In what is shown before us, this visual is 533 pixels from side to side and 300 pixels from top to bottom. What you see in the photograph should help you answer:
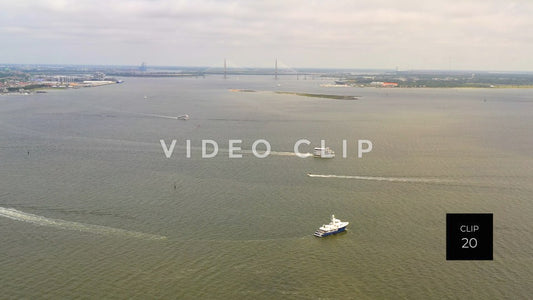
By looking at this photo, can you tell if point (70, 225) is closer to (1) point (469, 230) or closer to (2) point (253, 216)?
(2) point (253, 216)

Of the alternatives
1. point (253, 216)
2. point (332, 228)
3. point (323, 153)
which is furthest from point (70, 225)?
point (323, 153)

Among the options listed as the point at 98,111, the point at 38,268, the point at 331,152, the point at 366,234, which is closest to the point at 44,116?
the point at 98,111

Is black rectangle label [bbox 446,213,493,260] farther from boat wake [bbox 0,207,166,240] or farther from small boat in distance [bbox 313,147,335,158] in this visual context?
small boat in distance [bbox 313,147,335,158]

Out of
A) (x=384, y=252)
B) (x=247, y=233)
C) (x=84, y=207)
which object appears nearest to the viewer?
(x=384, y=252)

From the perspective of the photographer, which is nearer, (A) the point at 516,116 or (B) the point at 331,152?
(B) the point at 331,152

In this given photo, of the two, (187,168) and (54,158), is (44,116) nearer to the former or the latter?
(54,158)

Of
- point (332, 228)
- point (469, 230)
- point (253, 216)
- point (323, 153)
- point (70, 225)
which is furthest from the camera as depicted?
point (323, 153)

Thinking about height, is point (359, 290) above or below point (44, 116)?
below
